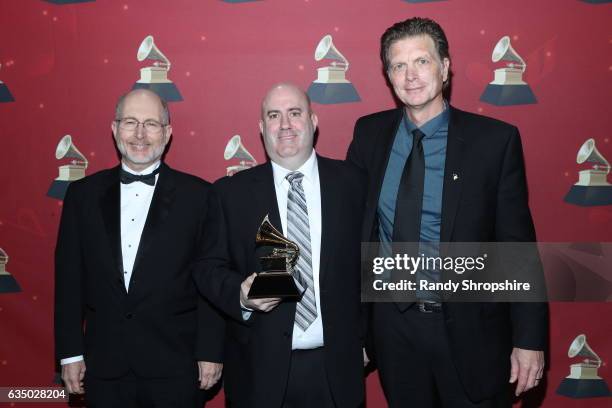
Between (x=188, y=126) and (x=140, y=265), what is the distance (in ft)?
3.19

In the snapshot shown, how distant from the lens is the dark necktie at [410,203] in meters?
2.25

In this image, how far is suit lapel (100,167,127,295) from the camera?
2.45m

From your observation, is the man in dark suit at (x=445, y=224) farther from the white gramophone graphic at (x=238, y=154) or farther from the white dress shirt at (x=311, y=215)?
the white gramophone graphic at (x=238, y=154)

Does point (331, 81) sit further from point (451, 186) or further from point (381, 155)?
point (451, 186)

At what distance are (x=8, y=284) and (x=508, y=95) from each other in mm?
2857

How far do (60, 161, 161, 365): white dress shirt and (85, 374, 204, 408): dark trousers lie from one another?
19 cm

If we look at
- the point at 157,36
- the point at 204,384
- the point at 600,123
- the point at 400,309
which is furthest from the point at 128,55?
the point at 600,123

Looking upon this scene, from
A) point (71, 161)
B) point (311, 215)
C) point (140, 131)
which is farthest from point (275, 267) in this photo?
point (71, 161)

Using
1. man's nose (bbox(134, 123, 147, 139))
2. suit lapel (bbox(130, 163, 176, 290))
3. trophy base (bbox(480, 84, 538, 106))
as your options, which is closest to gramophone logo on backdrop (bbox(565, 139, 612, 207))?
trophy base (bbox(480, 84, 538, 106))

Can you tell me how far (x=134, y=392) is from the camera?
2457 millimetres

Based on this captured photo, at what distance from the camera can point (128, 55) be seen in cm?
313

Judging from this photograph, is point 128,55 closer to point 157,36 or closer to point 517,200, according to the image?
point 157,36

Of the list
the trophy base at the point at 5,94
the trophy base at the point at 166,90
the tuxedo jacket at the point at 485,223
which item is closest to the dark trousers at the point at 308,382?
the tuxedo jacket at the point at 485,223

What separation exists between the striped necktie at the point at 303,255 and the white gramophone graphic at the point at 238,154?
93 centimetres
